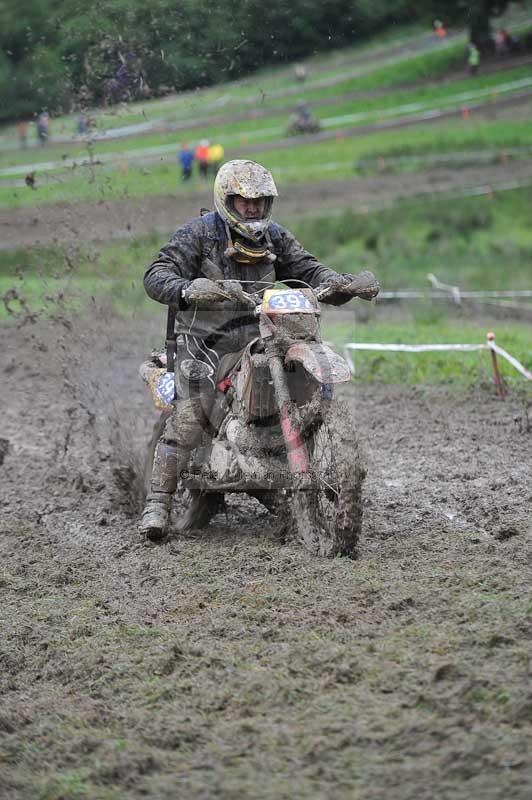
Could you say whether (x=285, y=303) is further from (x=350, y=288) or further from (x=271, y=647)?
(x=271, y=647)

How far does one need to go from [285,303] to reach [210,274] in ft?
3.46

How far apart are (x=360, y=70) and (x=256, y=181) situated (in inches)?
1549

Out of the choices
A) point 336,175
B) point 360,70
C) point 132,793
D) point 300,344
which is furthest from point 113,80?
point 360,70

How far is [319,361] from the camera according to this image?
7406mm

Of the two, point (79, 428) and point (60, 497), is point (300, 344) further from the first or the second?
point (79, 428)

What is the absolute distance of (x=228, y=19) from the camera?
39.9 ft

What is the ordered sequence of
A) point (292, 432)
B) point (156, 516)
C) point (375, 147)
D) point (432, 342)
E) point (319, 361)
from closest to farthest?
point (319, 361) < point (292, 432) < point (156, 516) < point (432, 342) < point (375, 147)

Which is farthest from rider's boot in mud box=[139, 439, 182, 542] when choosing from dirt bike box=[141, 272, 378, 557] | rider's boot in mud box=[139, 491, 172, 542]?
dirt bike box=[141, 272, 378, 557]

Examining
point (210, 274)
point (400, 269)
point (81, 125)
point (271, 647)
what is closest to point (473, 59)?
point (400, 269)

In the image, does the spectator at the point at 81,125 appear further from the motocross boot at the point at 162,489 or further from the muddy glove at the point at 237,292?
the muddy glove at the point at 237,292

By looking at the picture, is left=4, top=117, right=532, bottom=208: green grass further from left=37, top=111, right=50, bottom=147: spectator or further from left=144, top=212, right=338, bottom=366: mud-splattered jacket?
left=144, top=212, right=338, bottom=366: mud-splattered jacket

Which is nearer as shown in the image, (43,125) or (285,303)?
(285,303)

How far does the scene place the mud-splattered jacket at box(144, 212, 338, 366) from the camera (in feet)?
27.7

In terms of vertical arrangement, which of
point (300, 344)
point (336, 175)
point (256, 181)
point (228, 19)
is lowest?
point (336, 175)
